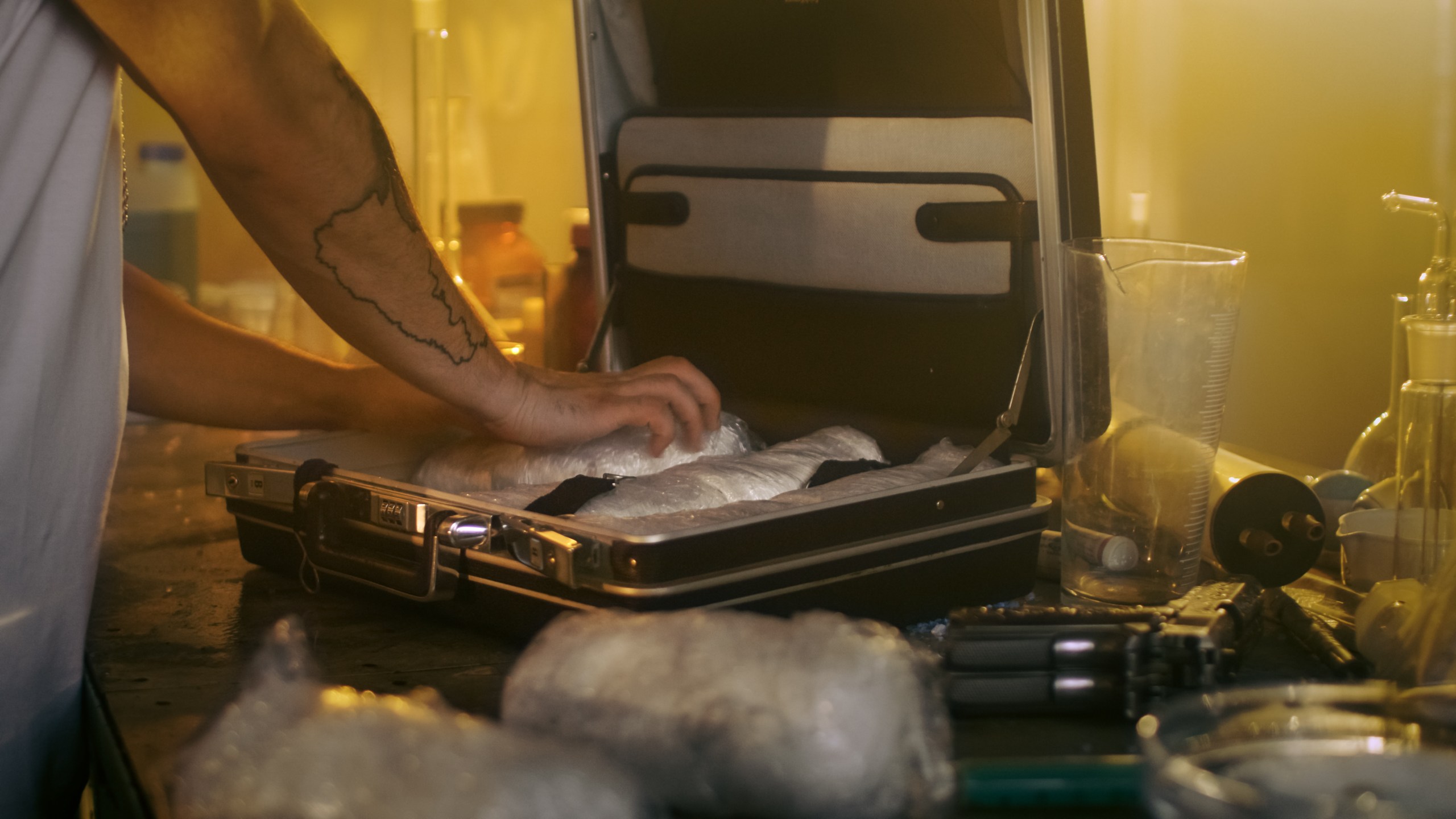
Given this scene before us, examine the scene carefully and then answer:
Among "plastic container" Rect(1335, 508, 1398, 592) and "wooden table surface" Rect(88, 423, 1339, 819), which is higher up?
"plastic container" Rect(1335, 508, 1398, 592)

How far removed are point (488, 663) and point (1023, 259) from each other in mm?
498

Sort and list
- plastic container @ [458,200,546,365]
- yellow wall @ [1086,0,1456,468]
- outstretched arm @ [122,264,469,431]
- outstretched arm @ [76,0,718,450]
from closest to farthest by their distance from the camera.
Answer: outstretched arm @ [76,0,718,450], outstretched arm @ [122,264,469,431], yellow wall @ [1086,0,1456,468], plastic container @ [458,200,546,365]

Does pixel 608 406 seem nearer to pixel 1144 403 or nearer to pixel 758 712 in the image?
pixel 1144 403

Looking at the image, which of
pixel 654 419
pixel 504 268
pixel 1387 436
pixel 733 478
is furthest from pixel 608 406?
pixel 504 268

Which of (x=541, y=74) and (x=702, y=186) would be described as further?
(x=541, y=74)

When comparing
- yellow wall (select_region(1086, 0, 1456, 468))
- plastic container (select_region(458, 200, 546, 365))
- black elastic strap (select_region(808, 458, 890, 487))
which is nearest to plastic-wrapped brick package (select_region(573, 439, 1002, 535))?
black elastic strap (select_region(808, 458, 890, 487))

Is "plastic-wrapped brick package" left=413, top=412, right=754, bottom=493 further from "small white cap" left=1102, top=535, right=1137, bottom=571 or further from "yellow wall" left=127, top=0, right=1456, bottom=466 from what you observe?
"yellow wall" left=127, top=0, right=1456, bottom=466

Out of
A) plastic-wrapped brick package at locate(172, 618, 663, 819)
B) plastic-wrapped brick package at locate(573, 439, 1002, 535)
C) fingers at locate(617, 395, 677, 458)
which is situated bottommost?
plastic-wrapped brick package at locate(172, 618, 663, 819)

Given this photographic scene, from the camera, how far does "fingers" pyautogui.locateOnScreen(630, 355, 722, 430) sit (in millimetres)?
943

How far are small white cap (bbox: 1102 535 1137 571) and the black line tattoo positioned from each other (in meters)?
0.46

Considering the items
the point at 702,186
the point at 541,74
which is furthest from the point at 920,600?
the point at 541,74

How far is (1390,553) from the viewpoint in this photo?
0.79m

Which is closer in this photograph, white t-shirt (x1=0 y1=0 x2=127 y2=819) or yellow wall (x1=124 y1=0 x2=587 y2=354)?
white t-shirt (x1=0 y1=0 x2=127 y2=819)

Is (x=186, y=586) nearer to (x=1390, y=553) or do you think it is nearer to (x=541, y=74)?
(x=1390, y=553)
